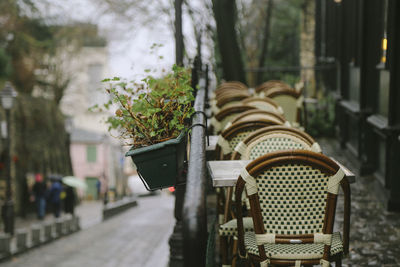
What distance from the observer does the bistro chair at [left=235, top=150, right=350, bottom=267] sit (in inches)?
123

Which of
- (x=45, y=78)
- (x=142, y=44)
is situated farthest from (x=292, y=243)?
(x=45, y=78)

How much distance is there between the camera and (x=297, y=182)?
3168 millimetres

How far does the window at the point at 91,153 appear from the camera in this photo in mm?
54000

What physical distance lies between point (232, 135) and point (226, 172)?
1.16m

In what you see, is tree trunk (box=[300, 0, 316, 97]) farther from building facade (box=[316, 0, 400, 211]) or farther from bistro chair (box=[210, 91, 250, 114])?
bistro chair (box=[210, 91, 250, 114])

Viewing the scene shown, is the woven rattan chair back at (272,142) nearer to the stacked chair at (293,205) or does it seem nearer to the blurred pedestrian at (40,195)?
the stacked chair at (293,205)

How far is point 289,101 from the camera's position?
8.66 m

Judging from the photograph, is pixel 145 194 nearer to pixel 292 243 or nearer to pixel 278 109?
pixel 278 109

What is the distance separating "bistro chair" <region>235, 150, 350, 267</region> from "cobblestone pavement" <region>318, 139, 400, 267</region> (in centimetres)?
172

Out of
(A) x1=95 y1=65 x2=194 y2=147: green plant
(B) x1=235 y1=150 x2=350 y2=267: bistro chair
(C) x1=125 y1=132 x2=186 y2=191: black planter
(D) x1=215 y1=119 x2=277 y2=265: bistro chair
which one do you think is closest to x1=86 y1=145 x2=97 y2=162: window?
(D) x1=215 y1=119 x2=277 y2=265: bistro chair

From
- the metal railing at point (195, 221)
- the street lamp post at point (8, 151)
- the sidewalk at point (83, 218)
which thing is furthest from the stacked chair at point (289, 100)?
the sidewalk at point (83, 218)

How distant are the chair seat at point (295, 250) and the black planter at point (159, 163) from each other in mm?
684

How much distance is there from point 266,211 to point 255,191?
0.17 m

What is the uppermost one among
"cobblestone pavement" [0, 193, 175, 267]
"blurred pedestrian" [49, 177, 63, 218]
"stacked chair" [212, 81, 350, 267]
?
"stacked chair" [212, 81, 350, 267]
